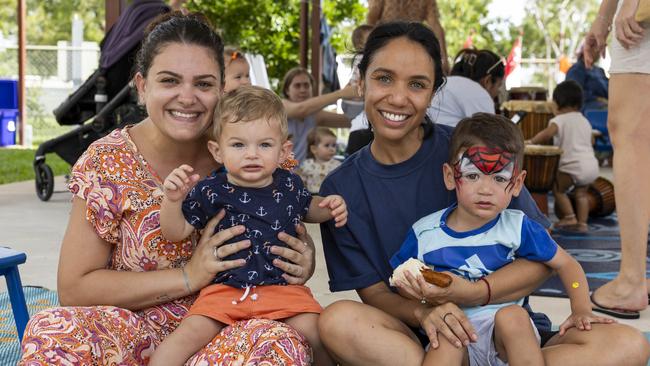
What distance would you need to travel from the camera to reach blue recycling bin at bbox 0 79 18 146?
1661 centimetres

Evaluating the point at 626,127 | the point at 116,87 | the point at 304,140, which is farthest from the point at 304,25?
the point at 626,127

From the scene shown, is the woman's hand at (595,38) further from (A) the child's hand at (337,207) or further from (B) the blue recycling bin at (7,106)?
(B) the blue recycling bin at (7,106)

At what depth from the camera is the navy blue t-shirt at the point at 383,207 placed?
286 centimetres

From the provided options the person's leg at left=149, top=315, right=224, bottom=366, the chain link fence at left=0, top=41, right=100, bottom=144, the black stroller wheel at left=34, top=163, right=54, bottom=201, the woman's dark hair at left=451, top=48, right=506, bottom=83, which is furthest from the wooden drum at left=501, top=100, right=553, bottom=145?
the chain link fence at left=0, top=41, right=100, bottom=144

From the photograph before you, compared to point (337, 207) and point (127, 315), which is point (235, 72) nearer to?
point (337, 207)

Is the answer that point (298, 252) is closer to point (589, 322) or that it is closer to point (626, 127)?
point (589, 322)

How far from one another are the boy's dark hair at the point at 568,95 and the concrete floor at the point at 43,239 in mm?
2384

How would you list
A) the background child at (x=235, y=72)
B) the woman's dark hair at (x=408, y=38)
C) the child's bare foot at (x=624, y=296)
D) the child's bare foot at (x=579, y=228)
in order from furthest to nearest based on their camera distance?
the child's bare foot at (x=579, y=228)
the background child at (x=235, y=72)
the child's bare foot at (x=624, y=296)
the woman's dark hair at (x=408, y=38)

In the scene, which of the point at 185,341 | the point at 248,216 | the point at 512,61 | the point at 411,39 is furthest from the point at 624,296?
the point at 512,61

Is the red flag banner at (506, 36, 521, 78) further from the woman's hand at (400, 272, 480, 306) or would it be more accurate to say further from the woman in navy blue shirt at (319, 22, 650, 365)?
the woman's hand at (400, 272, 480, 306)

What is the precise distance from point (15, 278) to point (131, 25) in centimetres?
401

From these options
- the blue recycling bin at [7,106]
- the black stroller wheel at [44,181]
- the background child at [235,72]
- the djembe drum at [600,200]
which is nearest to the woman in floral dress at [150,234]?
the background child at [235,72]

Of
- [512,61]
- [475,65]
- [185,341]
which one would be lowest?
[185,341]

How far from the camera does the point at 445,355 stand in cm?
248
